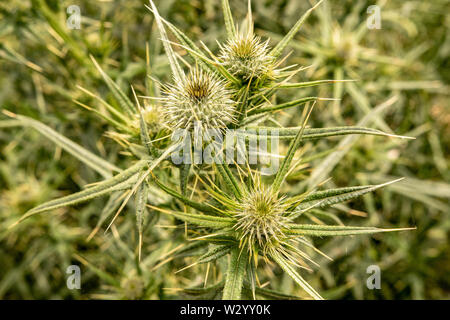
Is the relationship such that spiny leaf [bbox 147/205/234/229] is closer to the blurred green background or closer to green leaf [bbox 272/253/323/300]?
green leaf [bbox 272/253/323/300]

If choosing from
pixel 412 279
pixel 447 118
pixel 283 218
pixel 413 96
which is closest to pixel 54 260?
pixel 283 218

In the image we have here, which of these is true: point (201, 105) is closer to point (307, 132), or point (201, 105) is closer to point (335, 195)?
point (307, 132)

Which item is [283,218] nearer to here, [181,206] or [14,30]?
[181,206]

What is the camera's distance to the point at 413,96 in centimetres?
390

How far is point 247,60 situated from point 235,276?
3.15ft

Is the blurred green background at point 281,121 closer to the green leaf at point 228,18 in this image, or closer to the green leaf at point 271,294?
the green leaf at point 271,294

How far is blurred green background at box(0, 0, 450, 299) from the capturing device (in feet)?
8.69

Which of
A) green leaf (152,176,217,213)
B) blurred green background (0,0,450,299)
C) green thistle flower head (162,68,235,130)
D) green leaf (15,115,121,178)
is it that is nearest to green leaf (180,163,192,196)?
green leaf (152,176,217,213)

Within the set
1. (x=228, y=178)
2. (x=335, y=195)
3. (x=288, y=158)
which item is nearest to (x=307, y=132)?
(x=288, y=158)

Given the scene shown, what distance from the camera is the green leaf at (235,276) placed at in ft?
4.54

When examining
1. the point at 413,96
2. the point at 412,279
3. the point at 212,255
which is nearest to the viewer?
the point at 212,255

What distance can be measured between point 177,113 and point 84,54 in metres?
1.44

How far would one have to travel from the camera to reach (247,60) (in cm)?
157

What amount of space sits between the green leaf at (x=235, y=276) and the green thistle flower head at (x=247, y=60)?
2.65 ft
